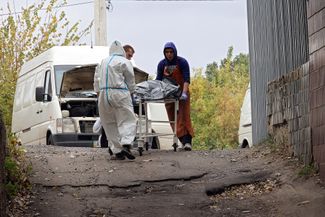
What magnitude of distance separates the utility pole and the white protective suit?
1412 cm

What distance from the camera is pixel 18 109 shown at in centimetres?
1998

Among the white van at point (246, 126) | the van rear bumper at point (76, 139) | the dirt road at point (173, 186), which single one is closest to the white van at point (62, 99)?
the van rear bumper at point (76, 139)

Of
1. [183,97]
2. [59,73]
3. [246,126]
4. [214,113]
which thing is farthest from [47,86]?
[214,113]

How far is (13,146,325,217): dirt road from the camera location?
9.18 metres

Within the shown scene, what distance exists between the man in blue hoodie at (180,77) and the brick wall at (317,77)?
4024 mm

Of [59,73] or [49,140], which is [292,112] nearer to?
[49,140]

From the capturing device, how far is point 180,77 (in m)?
13.7

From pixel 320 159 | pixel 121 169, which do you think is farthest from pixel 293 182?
pixel 121 169

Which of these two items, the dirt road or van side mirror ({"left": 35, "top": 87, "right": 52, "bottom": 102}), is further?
van side mirror ({"left": 35, "top": 87, "right": 52, "bottom": 102})

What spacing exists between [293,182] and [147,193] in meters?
1.74

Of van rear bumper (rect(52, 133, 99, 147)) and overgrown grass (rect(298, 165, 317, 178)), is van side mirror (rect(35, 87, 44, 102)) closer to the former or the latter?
van rear bumper (rect(52, 133, 99, 147))

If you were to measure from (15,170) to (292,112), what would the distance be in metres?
3.70

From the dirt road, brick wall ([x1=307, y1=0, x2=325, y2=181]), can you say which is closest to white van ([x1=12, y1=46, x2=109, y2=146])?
the dirt road

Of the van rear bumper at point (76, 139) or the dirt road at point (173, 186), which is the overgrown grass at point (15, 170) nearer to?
the dirt road at point (173, 186)
